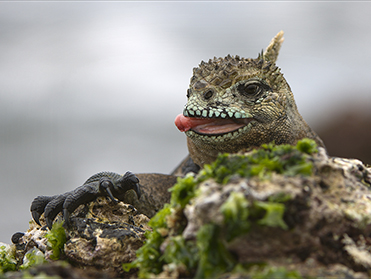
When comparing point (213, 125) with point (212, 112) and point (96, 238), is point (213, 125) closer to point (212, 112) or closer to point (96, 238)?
point (212, 112)

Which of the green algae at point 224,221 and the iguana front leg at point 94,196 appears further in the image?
the iguana front leg at point 94,196

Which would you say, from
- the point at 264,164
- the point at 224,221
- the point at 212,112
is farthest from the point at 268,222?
the point at 212,112

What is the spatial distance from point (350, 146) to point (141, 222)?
6.70 meters

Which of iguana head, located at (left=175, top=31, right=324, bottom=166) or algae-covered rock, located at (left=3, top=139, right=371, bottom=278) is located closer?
algae-covered rock, located at (left=3, top=139, right=371, bottom=278)

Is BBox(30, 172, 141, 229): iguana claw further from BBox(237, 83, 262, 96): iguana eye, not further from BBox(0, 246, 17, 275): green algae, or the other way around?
BBox(237, 83, 262, 96): iguana eye

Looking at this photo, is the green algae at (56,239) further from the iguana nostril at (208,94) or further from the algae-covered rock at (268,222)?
the iguana nostril at (208,94)

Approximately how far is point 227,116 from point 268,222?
153cm

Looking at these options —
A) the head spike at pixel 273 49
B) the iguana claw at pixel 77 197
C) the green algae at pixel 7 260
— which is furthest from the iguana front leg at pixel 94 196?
the head spike at pixel 273 49

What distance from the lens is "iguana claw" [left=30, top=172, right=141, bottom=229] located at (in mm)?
2730

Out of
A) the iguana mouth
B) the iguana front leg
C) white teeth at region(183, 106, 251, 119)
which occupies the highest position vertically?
white teeth at region(183, 106, 251, 119)

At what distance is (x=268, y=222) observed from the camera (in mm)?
1265

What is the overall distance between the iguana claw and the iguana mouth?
2.34 feet

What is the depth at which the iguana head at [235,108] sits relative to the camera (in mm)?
2754

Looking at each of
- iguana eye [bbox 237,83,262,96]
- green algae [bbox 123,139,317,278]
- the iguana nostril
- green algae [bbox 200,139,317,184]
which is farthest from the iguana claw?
green algae [bbox 200,139,317,184]
